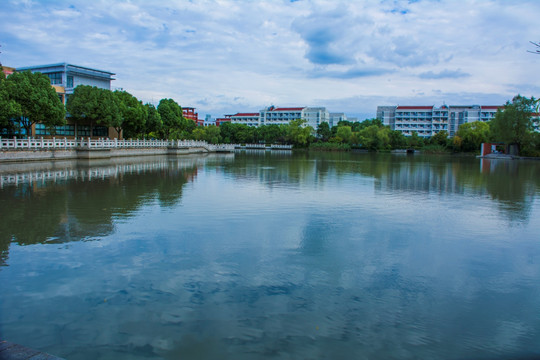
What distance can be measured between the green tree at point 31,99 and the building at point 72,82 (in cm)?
978

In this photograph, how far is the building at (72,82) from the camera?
40.9 meters

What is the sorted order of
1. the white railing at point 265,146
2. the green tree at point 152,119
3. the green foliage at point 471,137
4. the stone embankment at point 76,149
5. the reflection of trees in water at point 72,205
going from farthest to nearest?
the white railing at point 265,146 → the green foliage at point 471,137 → the green tree at point 152,119 → the stone embankment at point 76,149 → the reflection of trees in water at point 72,205

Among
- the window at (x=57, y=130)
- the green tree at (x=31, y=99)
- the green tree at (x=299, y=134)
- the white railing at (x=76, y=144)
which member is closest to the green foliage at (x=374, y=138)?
the green tree at (x=299, y=134)

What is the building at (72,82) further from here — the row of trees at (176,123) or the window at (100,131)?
the row of trees at (176,123)

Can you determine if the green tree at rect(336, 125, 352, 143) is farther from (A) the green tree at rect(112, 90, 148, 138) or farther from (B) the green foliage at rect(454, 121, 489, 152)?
(A) the green tree at rect(112, 90, 148, 138)

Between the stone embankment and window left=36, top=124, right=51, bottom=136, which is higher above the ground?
window left=36, top=124, right=51, bottom=136

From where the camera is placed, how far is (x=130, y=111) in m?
40.2

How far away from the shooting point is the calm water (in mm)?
4109

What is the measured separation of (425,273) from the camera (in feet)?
19.9

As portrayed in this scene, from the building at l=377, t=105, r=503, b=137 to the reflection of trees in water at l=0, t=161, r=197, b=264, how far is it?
91.0 m

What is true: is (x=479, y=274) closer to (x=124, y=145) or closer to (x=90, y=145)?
(x=90, y=145)

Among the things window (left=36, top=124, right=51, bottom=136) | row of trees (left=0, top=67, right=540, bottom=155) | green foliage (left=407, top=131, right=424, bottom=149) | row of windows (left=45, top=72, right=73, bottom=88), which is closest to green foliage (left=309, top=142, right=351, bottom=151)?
row of trees (left=0, top=67, right=540, bottom=155)

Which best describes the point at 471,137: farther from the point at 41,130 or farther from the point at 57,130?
the point at 41,130

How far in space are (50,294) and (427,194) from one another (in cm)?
1292
